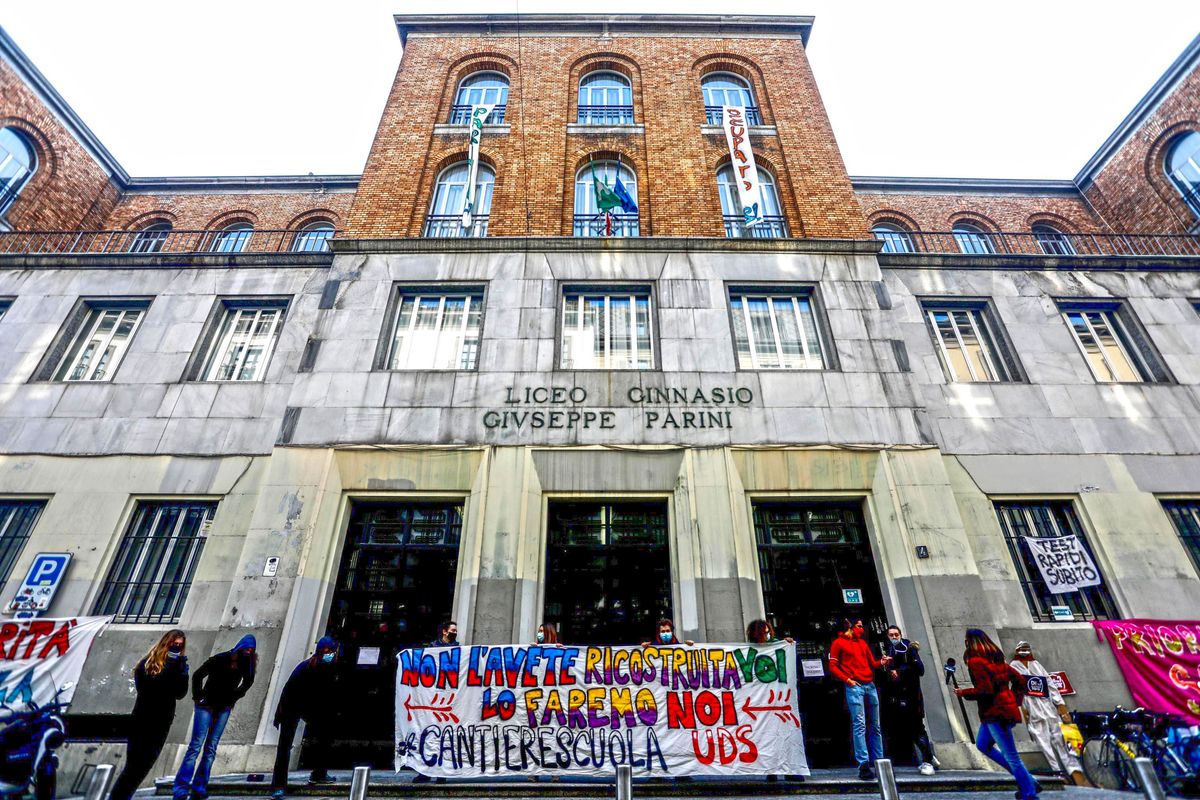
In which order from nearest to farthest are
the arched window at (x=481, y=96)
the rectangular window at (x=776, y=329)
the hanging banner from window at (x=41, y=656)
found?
the hanging banner from window at (x=41, y=656), the rectangular window at (x=776, y=329), the arched window at (x=481, y=96)

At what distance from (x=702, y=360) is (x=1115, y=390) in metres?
9.00

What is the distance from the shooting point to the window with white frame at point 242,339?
12555 mm

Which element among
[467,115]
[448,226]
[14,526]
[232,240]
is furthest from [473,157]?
[14,526]

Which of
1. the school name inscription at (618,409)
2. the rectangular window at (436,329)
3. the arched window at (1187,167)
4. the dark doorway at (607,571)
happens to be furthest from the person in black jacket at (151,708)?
the arched window at (1187,167)

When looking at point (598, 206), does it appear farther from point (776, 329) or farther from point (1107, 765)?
point (1107, 765)

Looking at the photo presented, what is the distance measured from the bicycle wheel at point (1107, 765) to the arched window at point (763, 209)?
35.3 ft

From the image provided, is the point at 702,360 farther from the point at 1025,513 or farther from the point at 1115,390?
the point at 1115,390

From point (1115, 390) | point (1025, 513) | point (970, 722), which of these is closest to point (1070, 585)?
point (1025, 513)

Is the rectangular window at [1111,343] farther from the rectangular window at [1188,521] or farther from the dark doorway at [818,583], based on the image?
the dark doorway at [818,583]

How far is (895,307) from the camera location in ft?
43.0

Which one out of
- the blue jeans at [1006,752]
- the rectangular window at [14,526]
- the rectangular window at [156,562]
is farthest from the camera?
the rectangular window at [14,526]

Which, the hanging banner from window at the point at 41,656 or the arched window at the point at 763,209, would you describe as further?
the arched window at the point at 763,209

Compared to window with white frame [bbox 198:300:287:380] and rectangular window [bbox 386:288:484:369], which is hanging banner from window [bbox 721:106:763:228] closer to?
rectangular window [bbox 386:288:484:369]

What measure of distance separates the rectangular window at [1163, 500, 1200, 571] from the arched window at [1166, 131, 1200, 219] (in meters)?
11.8
